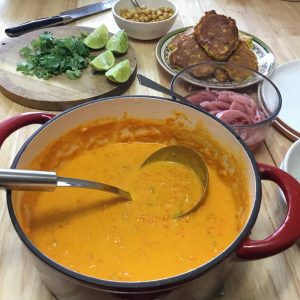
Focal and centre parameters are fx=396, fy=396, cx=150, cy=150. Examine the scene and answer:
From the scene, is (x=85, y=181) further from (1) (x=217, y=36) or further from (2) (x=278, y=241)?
(1) (x=217, y=36)

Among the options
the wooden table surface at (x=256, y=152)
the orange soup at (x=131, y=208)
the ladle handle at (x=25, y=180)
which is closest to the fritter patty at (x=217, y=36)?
the wooden table surface at (x=256, y=152)

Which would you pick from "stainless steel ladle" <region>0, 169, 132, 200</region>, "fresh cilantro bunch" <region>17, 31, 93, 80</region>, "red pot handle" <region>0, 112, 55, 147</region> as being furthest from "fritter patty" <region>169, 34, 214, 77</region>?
"stainless steel ladle" <region>0, 169, 132, 200</region>

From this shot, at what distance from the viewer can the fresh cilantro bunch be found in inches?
43.3

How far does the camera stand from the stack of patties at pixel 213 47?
110 cm

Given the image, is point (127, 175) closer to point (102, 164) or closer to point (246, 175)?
point (102, 164)

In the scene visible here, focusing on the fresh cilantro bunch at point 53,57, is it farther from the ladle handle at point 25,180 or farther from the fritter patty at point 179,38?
the ladle handle at point 25,180

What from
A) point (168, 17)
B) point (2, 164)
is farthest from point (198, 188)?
point (168, 17)

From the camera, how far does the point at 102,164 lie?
829 millimetres

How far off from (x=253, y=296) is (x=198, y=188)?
0.23 meters

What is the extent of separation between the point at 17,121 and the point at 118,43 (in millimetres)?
598


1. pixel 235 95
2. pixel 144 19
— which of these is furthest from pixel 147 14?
pixel 235 95

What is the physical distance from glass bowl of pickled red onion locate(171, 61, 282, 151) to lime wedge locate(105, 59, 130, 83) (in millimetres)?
162

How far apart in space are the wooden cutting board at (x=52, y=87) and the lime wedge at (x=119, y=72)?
17 millimetres

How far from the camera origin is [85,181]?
2.15ft
